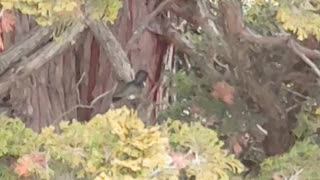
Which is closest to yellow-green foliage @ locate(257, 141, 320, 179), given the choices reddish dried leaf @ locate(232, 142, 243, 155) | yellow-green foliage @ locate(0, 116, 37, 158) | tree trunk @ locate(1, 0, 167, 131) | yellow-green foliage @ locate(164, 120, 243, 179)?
yellow-green foliage @ locate(164, 120, 243, 179)

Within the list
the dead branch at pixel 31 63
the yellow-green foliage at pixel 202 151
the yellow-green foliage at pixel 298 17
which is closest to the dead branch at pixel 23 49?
the dead branch at pixel 31 63

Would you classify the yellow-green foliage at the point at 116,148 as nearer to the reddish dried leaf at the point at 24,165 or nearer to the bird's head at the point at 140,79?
the reddish dried leaf at the point at 24,165

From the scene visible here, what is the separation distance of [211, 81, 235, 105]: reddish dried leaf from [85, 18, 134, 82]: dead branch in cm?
12

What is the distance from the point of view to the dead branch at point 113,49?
0.89 metres

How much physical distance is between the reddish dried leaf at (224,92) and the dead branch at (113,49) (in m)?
0.12

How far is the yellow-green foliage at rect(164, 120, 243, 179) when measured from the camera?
0.67 m

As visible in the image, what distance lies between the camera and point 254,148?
1.06 metres

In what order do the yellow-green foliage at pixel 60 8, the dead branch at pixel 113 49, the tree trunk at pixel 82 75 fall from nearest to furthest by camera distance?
the yellow-green foliage at pixel 60 8, the dead branch at pixel 113 49, the tree trunk at pixel 82 75

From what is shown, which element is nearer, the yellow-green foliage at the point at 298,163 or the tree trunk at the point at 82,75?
the yellow-green foliage at the point at 298,163

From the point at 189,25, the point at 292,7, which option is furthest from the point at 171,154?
the point at 189,25

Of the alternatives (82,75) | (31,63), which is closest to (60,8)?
(31,63)

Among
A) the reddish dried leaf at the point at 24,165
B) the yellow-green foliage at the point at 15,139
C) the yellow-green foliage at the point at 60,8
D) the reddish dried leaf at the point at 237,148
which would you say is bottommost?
the reddish dried leaf at the point at 237,148

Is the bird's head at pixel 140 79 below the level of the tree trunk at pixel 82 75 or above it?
above

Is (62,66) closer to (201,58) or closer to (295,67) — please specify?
(201,58)
